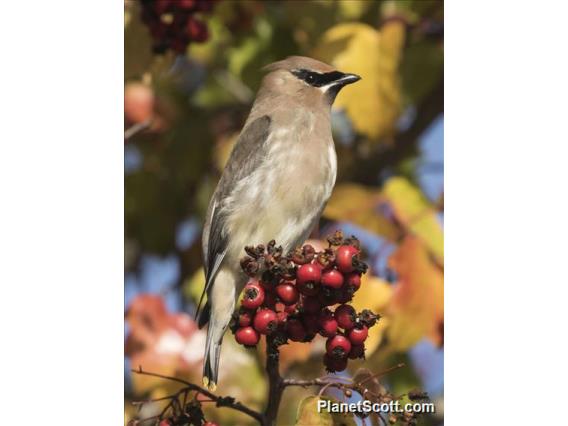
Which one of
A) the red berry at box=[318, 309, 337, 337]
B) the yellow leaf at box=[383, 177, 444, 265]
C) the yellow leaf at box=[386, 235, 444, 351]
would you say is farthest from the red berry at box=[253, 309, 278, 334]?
the yellow leaf at box=[383, 177, 444, 265]

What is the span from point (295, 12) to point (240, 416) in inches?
58.5

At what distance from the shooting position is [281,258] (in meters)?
2.96

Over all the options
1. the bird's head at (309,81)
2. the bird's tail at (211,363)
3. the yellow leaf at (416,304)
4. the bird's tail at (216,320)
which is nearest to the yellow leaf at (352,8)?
the bird's head at (309,81)

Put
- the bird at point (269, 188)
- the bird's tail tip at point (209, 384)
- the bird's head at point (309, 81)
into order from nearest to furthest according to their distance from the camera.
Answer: the bird's tail tip at point (209, 384) < the bird at point (269, 188) < the bird's head at point (309, 81)

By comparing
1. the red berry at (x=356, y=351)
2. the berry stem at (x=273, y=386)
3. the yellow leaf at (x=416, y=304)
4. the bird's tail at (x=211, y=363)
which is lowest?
the berry stem at (x=273, y=386)

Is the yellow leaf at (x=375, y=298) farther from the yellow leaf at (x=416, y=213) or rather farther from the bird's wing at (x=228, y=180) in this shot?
the bird's wing at (x=228, y=180)

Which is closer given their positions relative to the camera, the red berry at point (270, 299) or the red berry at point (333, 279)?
the red berry at point (333, 279)

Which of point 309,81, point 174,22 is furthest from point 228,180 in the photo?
point 174,22

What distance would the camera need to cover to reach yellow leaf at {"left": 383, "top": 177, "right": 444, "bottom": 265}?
370cm

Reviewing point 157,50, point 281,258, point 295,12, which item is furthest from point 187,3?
point 281,258

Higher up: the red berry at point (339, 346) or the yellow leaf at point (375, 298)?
the yellow leaf at point (375, 298)

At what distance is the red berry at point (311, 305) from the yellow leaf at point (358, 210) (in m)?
0.80

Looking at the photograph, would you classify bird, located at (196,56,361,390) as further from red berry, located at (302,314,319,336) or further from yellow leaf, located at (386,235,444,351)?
red berry, located at (302,314,319,336)

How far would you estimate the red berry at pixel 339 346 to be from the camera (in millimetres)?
2986
